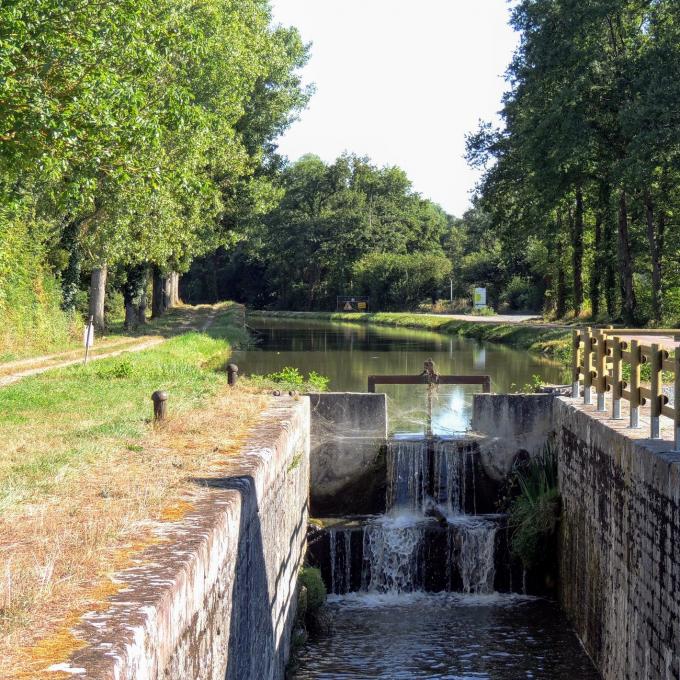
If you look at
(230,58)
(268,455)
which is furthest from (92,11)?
(230,58)

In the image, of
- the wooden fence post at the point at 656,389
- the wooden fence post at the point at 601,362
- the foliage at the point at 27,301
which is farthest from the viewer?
the foliage at the point at 27,301

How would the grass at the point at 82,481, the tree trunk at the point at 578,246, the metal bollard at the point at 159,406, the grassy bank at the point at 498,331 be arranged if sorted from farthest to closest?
the tree trunk at the point at 578,246
the grassy bank at the point at 498,331
the metal bollard at the point at 159,406
the grass at the point at 82,481

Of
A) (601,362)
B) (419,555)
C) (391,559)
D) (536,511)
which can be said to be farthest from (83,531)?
(536,511)

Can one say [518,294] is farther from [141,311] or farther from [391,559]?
[391,559]

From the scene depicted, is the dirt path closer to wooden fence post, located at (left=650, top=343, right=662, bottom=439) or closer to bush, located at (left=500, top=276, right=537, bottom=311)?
wooden fence post, located at (left=650, top=343, right=662, bottom=439)

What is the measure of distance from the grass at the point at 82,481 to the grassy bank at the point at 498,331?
1898cm

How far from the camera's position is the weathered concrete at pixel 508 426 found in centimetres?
1544

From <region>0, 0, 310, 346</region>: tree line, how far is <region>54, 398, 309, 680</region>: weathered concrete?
192 inches

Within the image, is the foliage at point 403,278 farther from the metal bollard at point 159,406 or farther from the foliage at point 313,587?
the metal bollard at point 159,406

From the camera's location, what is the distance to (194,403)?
13453 millimetres

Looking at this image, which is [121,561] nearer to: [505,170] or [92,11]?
[92,11]

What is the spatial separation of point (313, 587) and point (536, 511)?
326 centimetres

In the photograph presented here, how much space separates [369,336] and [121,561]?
1879 inches

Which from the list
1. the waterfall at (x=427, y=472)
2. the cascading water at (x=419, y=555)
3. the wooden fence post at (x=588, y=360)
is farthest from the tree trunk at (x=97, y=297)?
the wooden fence post at (x=588, y=360)
